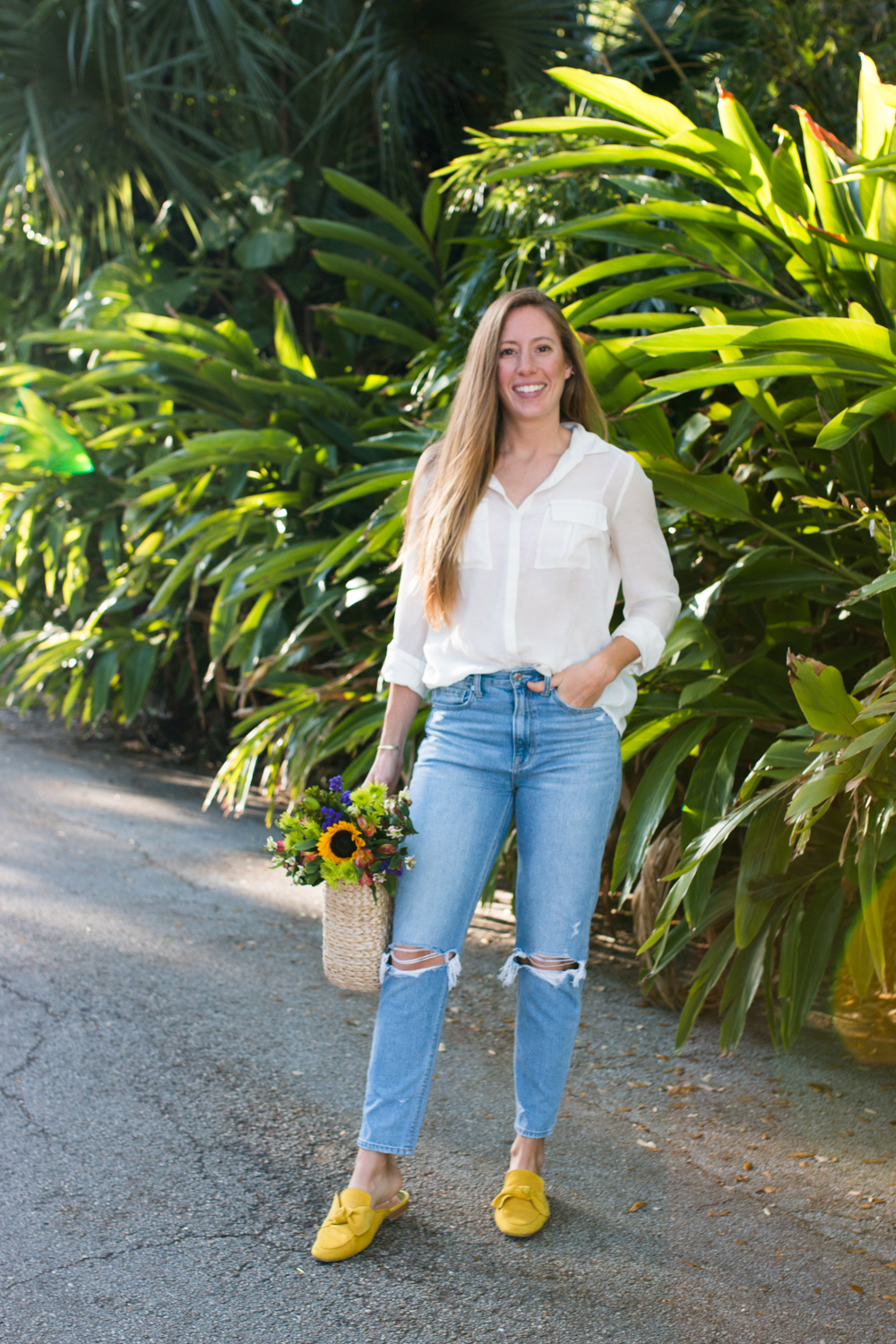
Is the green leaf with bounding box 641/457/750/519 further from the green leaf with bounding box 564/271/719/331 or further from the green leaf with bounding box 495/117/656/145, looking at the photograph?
the green leaf with bounding box 495/117/656/145

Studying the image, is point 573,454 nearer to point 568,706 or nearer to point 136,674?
point 568,706

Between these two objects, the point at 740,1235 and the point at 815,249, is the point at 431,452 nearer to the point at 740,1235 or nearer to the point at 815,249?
the point at 815,249

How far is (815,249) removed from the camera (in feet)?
7.82

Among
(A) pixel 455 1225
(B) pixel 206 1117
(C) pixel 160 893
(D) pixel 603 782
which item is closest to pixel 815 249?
(D) pixel 603 782

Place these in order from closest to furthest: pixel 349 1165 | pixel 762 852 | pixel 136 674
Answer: pixel 349 1165 < pixel 762 852 < pixel 136 674

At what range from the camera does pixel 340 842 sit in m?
1.83

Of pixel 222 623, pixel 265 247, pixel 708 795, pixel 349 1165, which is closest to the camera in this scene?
pixel 349 1165

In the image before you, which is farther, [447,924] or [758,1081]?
[758,1081]

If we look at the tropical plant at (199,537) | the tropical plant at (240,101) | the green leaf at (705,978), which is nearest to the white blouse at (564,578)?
the green leaf at (705,978)

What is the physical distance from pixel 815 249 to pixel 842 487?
554mm

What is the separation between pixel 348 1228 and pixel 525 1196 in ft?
1.07

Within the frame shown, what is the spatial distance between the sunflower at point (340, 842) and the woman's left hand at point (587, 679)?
388 mm

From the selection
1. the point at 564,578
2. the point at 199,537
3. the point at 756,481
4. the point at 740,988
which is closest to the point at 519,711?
the point at 564,578

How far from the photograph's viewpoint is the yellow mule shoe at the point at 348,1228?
1.82m
